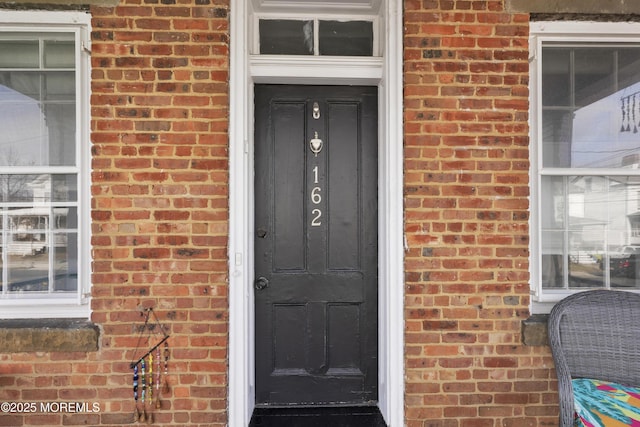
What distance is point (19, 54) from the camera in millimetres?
2846

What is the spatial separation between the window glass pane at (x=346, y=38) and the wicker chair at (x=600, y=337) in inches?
84.4

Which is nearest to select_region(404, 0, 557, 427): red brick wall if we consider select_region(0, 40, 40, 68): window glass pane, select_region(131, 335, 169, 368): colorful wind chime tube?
select_region(131, 335, 169, 368): colorful wind chime tube

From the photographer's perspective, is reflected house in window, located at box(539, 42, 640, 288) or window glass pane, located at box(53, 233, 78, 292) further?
reflected house in window, located at box(539, 42, 640, 288)

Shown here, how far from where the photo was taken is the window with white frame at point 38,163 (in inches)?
111

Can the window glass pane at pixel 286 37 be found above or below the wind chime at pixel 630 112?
above

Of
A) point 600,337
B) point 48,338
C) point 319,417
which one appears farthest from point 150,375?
point 600,337

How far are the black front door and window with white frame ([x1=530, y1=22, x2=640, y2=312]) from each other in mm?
1191

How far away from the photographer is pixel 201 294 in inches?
109

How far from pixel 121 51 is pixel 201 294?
1.63 m

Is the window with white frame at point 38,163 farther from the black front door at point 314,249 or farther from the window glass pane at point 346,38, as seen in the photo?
the window glass pane at point 346,38

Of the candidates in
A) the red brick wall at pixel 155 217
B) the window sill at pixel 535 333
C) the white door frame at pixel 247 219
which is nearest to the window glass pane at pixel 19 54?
the red brick wall at pixel 155 217

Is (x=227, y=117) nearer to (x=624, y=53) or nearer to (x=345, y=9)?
(x=345, y=9)

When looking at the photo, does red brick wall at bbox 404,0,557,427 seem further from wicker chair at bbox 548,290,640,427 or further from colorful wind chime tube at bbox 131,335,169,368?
colorful wind chime tube at bbox 131,335,169,368

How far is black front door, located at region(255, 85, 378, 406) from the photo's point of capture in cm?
317
